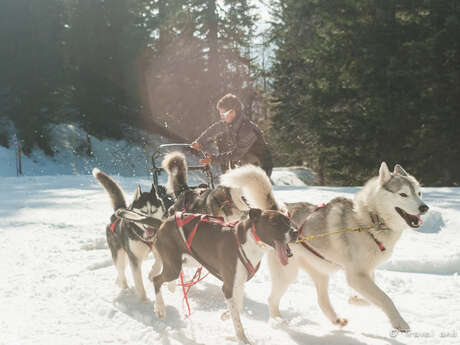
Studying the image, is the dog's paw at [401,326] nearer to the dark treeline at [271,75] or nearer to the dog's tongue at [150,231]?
the dog's tongue at [150,231]

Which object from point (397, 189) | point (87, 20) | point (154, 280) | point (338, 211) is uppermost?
point (87, 20)

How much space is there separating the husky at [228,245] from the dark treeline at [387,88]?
10.7m

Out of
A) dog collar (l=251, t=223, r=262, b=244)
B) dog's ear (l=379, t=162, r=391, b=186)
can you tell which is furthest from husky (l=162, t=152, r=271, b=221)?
dog's ear (l=379, t=162, r=391, b=186)

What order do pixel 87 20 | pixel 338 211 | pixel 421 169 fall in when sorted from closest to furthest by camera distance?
pixel 338 211
pixel 421 169
pixel 87 20

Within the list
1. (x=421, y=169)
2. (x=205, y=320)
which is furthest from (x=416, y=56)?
(x=205, y=320)

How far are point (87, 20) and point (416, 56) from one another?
58.3 ft

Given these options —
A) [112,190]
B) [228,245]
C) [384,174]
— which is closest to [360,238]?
[384,174]

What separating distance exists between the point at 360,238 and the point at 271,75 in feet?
61.2

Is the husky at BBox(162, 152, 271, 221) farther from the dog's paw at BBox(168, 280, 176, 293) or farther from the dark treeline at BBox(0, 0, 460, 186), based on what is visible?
the dark treeline at BBox(0, 0, 460, 186)

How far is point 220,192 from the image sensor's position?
4.79m

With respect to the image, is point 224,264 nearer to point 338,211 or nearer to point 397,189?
point 338,211

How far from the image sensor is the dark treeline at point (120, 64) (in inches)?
846

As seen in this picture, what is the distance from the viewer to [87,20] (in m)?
23.0

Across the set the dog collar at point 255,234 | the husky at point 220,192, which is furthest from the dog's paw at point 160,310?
the dog collar at point 255,234
